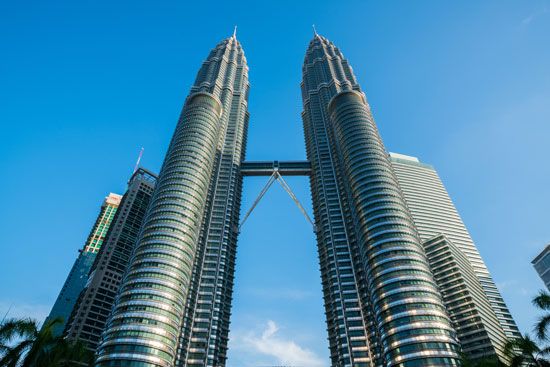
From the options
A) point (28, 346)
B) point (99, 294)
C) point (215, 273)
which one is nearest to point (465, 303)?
point (215, 273)

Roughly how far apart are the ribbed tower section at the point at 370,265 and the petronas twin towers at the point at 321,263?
346mm

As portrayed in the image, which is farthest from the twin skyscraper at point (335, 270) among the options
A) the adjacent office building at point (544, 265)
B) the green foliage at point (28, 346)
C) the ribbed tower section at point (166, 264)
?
the green foliage at point (28, 346)

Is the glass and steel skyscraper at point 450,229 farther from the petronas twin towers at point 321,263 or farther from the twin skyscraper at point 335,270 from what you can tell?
the petronas twin towers at point 321,263

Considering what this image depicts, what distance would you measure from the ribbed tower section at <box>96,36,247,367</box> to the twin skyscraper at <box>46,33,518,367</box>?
14.1 inches

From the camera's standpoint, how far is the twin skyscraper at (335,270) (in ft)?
333

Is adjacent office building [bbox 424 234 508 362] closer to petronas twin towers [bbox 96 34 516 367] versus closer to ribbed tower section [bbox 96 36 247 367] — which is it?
petronas twin towers [bbox 96 34 516 367]

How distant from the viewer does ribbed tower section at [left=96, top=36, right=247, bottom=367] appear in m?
98.3

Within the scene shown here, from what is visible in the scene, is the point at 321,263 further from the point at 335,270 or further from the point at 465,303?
the point at 465,303

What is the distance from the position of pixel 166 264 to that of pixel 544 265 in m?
173

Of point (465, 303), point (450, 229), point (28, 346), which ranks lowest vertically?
point (28, 346)

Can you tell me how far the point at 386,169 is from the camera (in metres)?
146

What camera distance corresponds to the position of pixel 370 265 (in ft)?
392

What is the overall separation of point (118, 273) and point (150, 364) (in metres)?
99.5

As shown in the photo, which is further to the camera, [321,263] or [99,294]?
[99,294]
